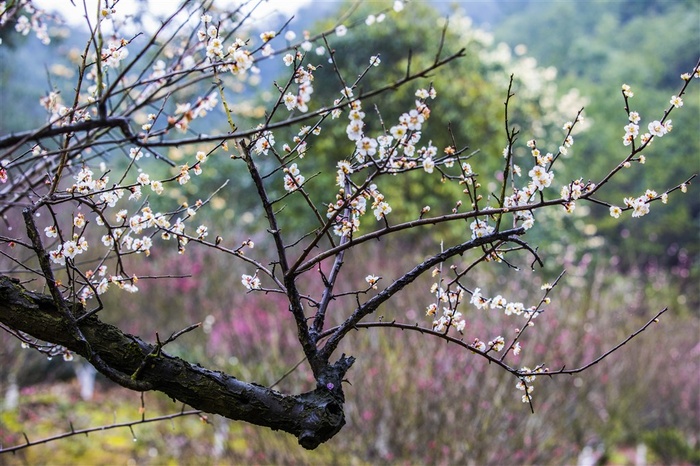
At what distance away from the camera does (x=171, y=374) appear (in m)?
1.36

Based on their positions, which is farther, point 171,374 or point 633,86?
point 633,86

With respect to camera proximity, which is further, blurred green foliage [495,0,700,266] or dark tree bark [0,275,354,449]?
blurred green foliage [495,0,700,266]

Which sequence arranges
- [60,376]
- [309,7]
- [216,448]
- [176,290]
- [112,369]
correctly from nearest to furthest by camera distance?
[112,369]
[216,448]
[176,290]
[60,376]
[309,7]

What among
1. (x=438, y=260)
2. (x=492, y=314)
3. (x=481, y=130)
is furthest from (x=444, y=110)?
(x=438, y=260)

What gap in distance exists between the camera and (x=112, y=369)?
50.8 inches

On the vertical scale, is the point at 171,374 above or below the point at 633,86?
below

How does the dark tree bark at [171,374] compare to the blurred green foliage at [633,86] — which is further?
the blurred green foliage at [633,86]

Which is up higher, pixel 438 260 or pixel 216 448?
pixel 216 448

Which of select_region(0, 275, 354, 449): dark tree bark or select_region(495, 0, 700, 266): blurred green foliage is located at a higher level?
select_region(495, 0, 700, 266): blurred green foliage

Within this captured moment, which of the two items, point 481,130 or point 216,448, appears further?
point 481,130

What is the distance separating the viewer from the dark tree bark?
1317mm

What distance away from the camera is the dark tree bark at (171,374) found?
132cm

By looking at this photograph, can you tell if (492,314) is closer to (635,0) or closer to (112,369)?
(112,369)

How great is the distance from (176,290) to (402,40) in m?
5.33
